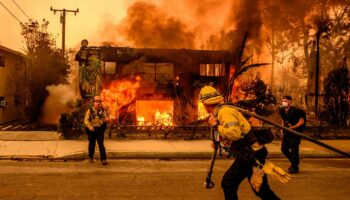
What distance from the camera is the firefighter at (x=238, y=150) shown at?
5184mm

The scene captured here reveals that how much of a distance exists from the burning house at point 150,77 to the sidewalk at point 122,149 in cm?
381

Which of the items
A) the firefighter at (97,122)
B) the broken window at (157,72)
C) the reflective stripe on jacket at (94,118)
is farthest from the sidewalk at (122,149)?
the broken window at (157,72)

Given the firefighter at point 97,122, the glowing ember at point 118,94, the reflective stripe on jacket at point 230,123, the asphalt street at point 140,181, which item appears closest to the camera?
the reflective stripe on jacket at point 230,123

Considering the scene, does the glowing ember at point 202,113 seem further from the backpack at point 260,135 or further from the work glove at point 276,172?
the work glove at point 276,172

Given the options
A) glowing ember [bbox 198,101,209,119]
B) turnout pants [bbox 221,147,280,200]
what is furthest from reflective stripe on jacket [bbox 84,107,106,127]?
glowing ember [bbox 198,101,209,119]

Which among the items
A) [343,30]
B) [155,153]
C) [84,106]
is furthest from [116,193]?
[343,30]

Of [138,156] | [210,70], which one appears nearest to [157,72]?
[210,70]

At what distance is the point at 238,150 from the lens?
5293mm

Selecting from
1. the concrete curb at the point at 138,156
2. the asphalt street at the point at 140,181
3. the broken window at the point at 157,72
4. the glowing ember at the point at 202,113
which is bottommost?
the asphalt street at the point at 140,181

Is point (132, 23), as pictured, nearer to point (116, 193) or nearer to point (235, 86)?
point (235, 86)

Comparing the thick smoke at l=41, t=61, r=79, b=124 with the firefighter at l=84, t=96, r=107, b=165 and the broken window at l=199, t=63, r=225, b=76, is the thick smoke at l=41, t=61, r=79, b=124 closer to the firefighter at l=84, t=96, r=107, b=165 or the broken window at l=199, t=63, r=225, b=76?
the broken window at l=199, t=63, r=225, b=76

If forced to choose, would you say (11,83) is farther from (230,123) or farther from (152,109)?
(230,123)

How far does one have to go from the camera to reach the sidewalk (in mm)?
11812

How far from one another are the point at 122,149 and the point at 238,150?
7.57 m
